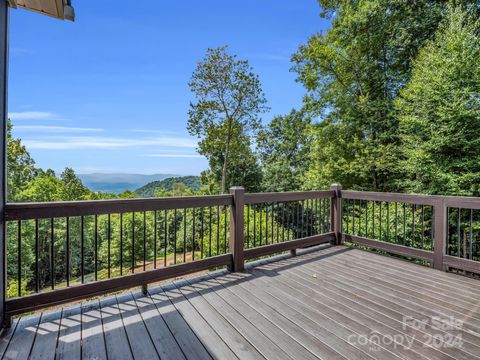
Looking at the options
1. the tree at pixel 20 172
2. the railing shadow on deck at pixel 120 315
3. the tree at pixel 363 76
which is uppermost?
the tree at pixel 363 76

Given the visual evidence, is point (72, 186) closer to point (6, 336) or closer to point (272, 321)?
point (6, 336)

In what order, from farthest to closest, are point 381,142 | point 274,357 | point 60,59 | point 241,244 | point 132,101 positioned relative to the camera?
1. point 132,101
2. point 60,59
3. point 381,142
4. point 241,244
5. point 274,357

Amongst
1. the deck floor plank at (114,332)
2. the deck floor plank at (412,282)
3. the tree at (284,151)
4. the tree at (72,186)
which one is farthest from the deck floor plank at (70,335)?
the tree at (72,186)

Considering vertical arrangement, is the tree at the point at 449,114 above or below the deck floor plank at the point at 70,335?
above

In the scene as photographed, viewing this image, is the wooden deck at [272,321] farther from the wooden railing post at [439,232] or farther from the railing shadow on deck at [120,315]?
→ the wooden railing post at [439,232]

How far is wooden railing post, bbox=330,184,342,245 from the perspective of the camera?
178 inches

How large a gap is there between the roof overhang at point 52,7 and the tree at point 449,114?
8.78 m

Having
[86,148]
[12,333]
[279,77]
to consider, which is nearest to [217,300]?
A: [12,333]

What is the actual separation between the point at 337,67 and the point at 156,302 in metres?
11.9

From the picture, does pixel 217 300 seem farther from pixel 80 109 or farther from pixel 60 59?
pixel 80 109

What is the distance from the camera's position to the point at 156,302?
2521 millimetres

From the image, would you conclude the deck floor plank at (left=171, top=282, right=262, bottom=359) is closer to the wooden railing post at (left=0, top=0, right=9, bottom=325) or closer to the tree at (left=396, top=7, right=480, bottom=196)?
the wooden railing post at (left=0, top=0, right=9, bottom=325)

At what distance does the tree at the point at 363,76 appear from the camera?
984 centimetres

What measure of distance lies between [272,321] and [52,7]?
3.27 m
